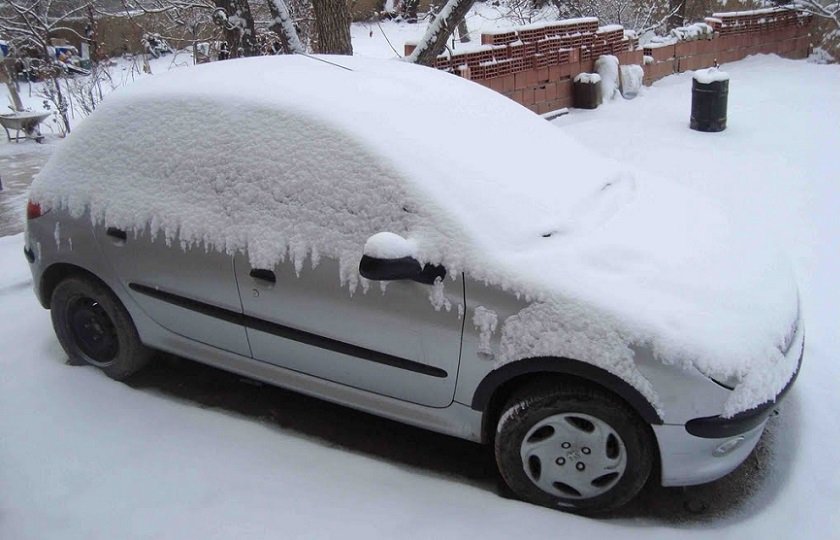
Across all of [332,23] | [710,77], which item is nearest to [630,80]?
[710,77]

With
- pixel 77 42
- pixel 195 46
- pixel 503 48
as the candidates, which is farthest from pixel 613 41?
pixel 77 42

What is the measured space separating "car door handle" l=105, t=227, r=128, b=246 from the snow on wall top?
0.04 metres

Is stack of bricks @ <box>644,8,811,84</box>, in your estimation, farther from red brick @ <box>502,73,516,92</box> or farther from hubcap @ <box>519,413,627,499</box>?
hubcap @ <box>519,413,627,499</box>

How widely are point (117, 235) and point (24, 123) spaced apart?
8.95 metres

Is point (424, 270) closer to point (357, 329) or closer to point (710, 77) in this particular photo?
point (357, 329)

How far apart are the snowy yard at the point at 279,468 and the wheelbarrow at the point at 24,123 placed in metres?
7.45

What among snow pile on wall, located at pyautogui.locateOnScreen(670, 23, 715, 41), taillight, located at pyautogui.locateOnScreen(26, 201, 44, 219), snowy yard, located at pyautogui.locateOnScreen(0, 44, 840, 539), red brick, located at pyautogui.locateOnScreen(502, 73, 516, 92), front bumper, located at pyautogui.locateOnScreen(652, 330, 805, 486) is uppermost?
taillight, located at pyautogui.locateOnScreen(26, 201, 44, 219)

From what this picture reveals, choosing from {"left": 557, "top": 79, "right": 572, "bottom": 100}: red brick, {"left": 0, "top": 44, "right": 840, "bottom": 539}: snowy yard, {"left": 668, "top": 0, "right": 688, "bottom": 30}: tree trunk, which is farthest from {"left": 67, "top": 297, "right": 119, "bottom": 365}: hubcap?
{"left": 668, "top": 0, "right": 688, "bottom": 30}: tree trunk

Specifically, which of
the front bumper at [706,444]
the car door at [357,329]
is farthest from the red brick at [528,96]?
the front bumper at [706,444]

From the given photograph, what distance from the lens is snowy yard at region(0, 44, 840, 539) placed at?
105 inches

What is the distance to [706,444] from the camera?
2500 millimetres

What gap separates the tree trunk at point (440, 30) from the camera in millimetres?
6652

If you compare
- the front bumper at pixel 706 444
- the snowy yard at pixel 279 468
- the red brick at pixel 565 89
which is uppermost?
the red brick at pixel 565 89

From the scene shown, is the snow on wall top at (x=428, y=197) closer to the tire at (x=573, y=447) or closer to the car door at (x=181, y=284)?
the car door at (x=181, y=284)
